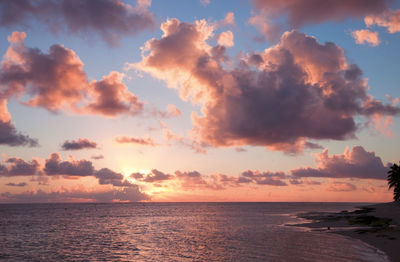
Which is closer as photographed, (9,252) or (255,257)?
Answer: (255,257)

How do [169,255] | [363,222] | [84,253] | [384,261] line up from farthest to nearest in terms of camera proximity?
1. [363,222]
2. [84,253]
3. [169,255]
4. [384,261]

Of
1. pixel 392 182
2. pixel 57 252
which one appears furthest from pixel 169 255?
pixel 392 182

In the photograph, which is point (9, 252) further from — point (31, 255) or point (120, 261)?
point (120, 261)

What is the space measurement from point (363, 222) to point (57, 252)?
76.3 metres

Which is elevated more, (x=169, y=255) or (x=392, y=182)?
(x=392, y=182)

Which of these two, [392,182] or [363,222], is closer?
[363,222]

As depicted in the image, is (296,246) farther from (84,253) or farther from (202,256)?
(84,253)

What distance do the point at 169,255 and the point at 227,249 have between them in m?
10.5

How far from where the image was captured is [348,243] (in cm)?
5319

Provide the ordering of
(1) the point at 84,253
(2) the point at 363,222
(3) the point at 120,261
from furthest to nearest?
(2) the point at 363,222 → (1) the point at 84,253 → (3) the point at 120,261

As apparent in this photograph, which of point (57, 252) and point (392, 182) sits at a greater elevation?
point (392, 182)

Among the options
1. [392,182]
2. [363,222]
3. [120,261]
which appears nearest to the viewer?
[120,261]

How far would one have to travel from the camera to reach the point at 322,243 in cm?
5409

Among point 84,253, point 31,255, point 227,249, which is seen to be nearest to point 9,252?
point 31,255
